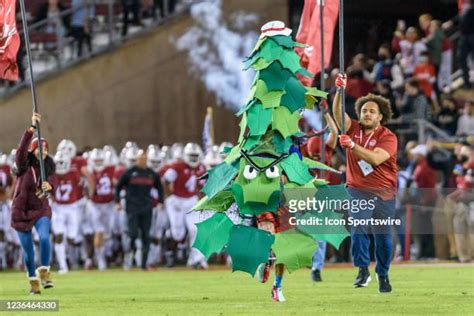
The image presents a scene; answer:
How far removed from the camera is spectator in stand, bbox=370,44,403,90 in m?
30.5

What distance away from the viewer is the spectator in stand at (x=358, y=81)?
97.1 feet

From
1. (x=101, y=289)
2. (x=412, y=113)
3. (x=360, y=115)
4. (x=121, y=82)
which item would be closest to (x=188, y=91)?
(x=121, y=82)

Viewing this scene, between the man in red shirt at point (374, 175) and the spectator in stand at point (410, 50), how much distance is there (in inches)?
473

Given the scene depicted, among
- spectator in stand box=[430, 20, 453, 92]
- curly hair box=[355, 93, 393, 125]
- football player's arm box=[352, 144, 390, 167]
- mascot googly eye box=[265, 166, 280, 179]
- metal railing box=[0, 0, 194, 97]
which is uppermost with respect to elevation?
metal railing box=[0, 0, 194, 97]

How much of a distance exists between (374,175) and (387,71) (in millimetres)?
12521

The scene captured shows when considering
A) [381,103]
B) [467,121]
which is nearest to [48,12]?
[467,121]

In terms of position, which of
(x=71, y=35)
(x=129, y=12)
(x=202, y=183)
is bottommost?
(x=202, y=183)

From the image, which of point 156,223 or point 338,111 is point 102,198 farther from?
point 338,111

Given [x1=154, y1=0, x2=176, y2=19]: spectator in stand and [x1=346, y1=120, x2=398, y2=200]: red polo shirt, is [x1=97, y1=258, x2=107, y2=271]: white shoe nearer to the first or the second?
[x1=154, y1=0, x2=176, y2=19]: spectator in stand

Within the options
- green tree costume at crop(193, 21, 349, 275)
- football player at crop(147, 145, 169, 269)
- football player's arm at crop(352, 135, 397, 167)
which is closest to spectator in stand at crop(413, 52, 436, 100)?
football player at crop(147, 145, 169, 269)

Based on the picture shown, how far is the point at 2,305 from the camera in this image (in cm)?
1719

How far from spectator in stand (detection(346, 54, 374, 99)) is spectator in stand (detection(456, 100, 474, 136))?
5.92ft

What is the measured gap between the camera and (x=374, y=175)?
18.4 metres

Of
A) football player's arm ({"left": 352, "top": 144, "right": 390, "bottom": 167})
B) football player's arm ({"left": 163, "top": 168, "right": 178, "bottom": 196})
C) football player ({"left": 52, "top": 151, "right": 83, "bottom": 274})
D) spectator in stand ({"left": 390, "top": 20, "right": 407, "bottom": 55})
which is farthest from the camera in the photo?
spectator in stand ({"left": 390, "top": 20, "right": 407, "bottom": 55})
